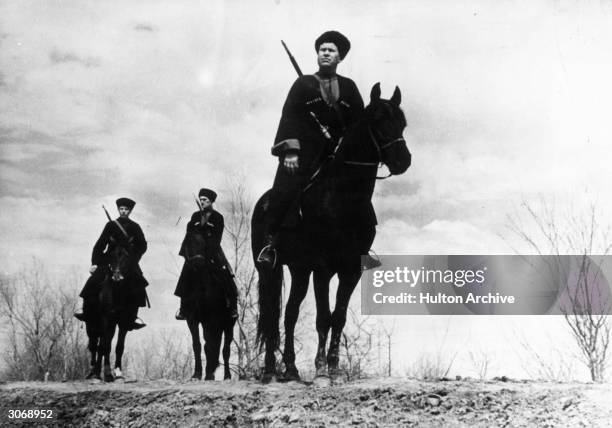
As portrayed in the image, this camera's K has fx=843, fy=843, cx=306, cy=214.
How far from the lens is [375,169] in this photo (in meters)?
9.01

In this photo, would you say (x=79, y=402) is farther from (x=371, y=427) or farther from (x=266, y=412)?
(x=371, y=427)

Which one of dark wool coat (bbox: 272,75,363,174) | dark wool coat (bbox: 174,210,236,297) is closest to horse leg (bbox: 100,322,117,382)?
dark wool coat (bbox: 174,210,236,297)

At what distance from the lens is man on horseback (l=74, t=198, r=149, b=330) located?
12406 mm

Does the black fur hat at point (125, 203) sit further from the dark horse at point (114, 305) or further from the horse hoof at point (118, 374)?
the horse hoof at point (118, 374)

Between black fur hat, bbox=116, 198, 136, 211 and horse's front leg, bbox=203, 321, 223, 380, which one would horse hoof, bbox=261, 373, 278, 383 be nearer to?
horse's front leg, bbox=203, 321, 223, 380

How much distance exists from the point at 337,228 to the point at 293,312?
1147 millimetres

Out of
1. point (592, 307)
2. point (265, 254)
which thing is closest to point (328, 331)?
point (265, 254)

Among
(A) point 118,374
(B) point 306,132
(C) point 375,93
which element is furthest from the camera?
(A) point 118,374

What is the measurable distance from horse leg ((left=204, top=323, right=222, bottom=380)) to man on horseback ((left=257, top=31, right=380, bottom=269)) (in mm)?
3240

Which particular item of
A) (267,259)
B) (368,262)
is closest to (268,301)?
(267,259)

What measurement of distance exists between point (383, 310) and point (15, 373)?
14437 millimetres

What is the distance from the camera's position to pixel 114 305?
40.6 feet

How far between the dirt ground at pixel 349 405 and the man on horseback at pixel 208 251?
268 cm

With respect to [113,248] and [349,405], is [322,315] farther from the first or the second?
[113,248]
